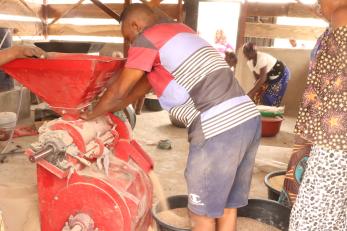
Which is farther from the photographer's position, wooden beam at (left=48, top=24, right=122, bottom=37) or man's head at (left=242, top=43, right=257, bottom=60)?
wooden beam at (left=48, top=24, right=122, bottom=37)

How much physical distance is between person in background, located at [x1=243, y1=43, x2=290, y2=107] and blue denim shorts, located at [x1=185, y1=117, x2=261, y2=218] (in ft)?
11.4

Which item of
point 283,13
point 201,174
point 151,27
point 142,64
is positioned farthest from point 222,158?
point 283,13

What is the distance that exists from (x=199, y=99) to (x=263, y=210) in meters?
1.11

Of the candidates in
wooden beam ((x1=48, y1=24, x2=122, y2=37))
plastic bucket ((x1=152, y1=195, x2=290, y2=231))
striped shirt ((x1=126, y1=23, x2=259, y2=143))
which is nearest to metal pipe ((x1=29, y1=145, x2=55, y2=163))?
striped shirt ((x1=126, y1=23, x2=259, y2=143))

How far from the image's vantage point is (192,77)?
1.63 metres

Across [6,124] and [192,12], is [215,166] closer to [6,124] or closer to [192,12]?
[6,124]

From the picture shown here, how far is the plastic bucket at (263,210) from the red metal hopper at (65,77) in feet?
2.72

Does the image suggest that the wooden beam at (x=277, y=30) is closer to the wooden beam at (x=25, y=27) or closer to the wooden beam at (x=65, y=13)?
the wooden beam at (x=65, y=13)

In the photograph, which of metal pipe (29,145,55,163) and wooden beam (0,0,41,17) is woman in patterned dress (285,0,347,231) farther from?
wooden beam (0,0,41,17)

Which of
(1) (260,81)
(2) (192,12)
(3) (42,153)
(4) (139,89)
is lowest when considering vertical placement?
(1) (260,81)

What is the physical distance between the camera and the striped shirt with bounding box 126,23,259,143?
64.3 inches

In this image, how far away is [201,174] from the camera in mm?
1662

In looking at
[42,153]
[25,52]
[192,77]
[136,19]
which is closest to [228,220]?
[192,77]

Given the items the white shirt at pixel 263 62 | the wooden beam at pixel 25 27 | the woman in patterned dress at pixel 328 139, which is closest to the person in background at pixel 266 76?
the white shirt at pixel 263 62
